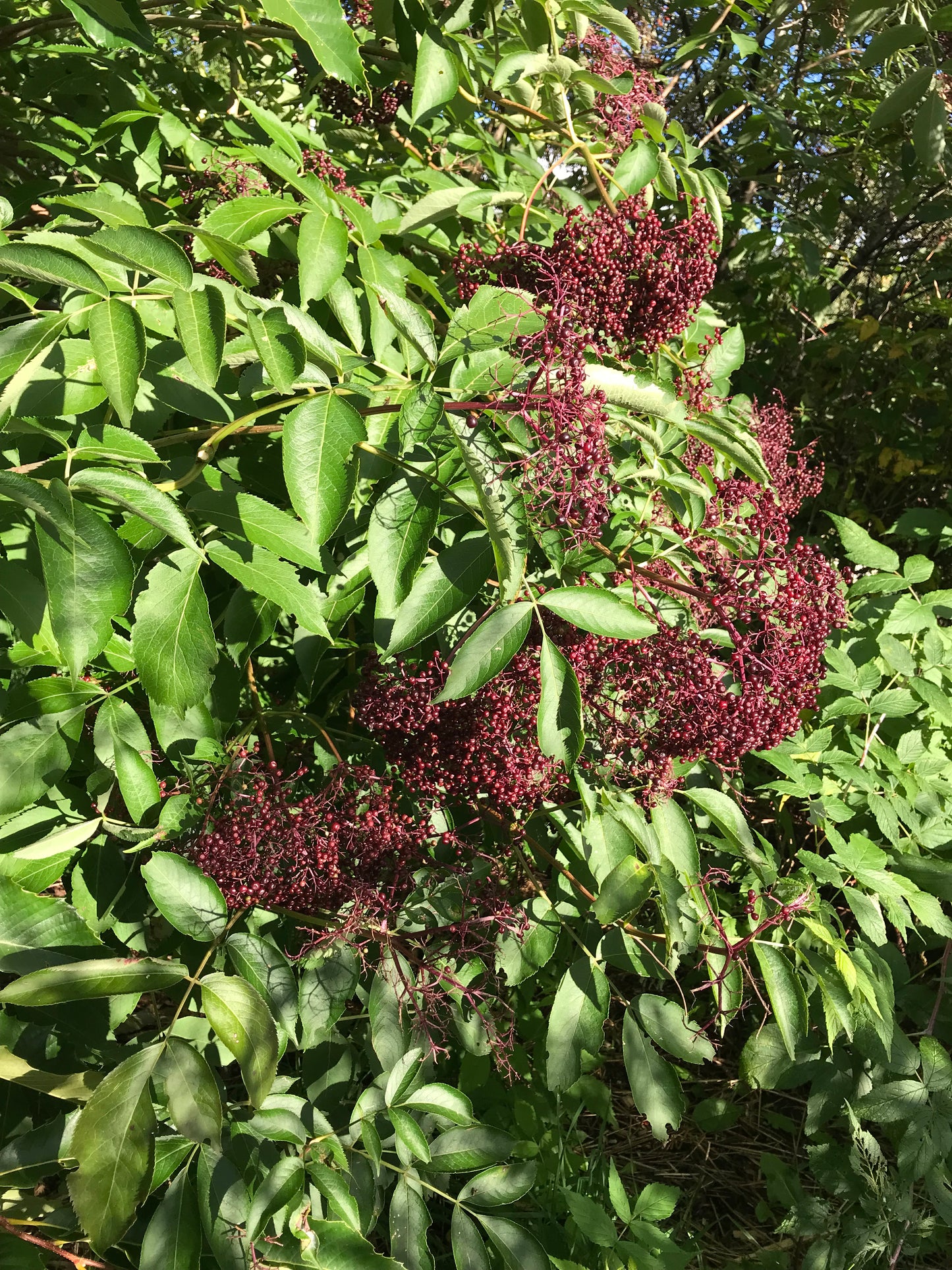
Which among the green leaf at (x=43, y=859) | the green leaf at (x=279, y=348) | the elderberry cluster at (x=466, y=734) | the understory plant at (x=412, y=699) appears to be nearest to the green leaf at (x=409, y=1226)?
the understory plant at (x=412, y=699)

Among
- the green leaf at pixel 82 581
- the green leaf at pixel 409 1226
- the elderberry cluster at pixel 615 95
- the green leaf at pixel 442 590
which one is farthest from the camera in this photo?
the elderberry cluster at pixel 615 95

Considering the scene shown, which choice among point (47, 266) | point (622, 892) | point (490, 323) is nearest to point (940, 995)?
point (622, 892)

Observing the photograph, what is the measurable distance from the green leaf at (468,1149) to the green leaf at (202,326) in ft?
3.68

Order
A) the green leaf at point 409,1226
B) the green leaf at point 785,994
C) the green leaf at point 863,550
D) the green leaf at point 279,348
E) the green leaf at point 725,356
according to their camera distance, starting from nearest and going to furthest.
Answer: the green leaf at point 279,348 → the green leaf at point 409,1226 → the green leaf at point 785,994 → the green leaf at point 725,356 → the green leaf at point 863,550

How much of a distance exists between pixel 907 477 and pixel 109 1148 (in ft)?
13.5

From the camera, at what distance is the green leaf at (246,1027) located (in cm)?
120

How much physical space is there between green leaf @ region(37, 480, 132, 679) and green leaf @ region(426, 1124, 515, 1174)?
886 mm

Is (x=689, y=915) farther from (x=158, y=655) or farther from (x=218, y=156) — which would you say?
(x=218, y=156)

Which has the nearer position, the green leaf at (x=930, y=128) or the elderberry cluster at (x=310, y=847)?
the elderberry cluster at (x=310, y=847)

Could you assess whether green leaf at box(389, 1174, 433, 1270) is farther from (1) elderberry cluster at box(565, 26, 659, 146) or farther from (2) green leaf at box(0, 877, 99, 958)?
(1) elderberry cluster at box(565, 26, 659, 146)

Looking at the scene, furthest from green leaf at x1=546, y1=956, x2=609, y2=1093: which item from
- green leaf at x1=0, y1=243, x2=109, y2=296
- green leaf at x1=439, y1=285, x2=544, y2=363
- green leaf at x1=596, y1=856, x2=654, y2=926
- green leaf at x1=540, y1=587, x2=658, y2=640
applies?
green leaf at x1=0, y1=243, x2=109, y2=296

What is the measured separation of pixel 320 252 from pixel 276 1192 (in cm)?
124

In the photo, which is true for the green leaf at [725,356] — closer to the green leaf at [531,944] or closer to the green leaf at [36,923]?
the green leaf at [531,944]

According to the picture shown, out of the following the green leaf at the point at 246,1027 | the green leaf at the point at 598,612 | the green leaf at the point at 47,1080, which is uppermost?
the green leaf at the point at 598,612
